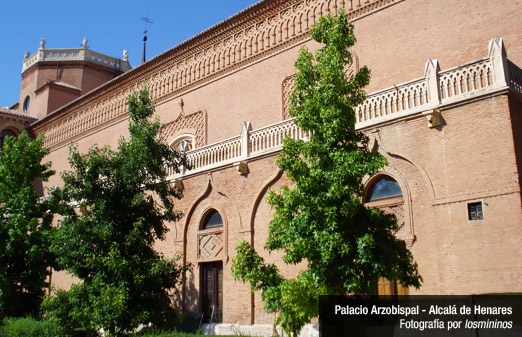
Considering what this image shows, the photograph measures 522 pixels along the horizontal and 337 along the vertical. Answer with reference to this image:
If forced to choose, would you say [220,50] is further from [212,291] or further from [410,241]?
[410,241]

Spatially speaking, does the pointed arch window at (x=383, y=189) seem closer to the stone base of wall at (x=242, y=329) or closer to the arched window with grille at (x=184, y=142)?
the stone base of wall at (x=242, y=329)

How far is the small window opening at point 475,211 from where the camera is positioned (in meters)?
11.8

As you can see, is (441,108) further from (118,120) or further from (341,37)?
(118,120)

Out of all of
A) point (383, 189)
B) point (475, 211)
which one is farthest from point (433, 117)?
point (475, 211)

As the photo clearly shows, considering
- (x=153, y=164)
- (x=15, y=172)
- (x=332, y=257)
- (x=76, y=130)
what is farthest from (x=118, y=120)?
(x=332, y=257)

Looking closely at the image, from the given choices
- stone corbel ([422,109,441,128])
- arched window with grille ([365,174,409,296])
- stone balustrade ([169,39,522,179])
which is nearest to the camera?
stone balustrade ([169,39,522,179])

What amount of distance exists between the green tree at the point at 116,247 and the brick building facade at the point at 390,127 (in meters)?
3.70

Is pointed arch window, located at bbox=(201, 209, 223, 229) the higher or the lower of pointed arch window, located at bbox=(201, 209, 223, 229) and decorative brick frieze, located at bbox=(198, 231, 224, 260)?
the higher

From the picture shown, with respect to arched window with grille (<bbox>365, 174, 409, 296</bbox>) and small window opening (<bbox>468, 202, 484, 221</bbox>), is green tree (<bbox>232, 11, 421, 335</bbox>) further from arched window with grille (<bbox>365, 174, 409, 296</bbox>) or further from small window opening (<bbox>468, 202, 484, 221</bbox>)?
arched window with grille (<bbox>365, 174, 409, 296</bbox>)

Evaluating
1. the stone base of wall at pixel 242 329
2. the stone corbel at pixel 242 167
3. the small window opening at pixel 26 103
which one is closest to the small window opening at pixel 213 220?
the stone corbel at pixel 242 167

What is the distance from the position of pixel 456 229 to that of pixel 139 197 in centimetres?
708

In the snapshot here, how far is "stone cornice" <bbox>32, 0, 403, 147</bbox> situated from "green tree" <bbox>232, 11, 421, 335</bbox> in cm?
850

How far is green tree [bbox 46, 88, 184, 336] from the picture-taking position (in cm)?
1246
